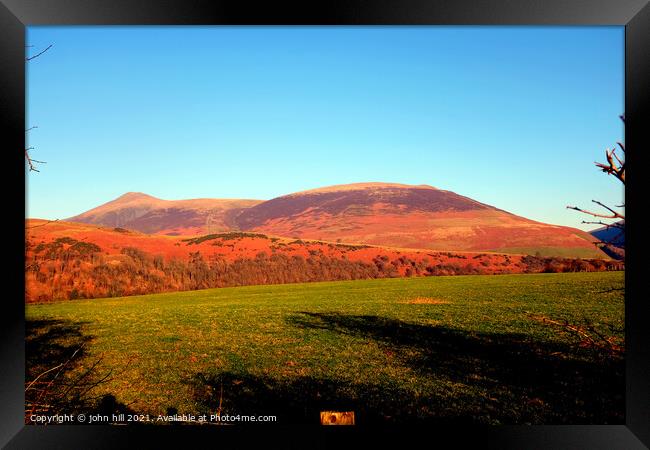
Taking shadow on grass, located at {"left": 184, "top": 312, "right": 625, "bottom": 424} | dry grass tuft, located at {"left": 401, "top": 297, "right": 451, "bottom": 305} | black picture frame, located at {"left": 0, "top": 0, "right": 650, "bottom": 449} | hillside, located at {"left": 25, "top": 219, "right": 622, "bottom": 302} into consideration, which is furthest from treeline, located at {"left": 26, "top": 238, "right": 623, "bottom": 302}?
black picture frame, located at {"left": 0, "top": 0, "right": 650, "bottom": 449}

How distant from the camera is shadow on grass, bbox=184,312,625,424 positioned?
5.37m

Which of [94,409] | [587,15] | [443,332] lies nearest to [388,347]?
[443,332]

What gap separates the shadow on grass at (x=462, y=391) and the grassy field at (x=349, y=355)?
0.08 feet

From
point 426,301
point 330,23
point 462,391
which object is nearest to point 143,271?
point 426,301

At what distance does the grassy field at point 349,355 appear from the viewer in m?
5.72

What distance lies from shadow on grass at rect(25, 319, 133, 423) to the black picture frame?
0.50m

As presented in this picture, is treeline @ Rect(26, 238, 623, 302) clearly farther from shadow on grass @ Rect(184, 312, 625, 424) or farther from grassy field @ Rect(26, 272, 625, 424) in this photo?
shadow on grass @ Rect(184, 312, 625, 424)

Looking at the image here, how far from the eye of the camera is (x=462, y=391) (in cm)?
611

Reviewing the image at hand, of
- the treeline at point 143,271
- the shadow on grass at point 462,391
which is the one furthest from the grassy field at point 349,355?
the treeline at point 143,271

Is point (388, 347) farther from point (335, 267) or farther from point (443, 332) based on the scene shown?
point (335, 267)

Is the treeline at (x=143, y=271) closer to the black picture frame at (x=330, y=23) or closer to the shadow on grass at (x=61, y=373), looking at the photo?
the shadow on grass at (x=61, y=373)

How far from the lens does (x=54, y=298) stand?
1495 cm

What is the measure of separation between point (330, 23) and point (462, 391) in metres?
5.09

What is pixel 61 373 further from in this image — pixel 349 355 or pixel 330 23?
pixel 330 23
